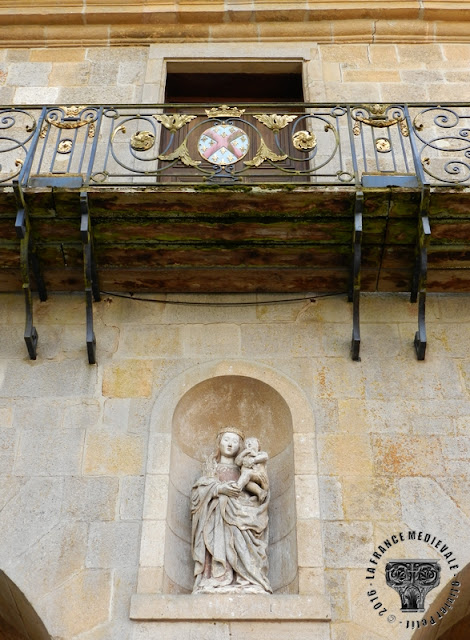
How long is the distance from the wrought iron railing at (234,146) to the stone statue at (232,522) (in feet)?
8.36

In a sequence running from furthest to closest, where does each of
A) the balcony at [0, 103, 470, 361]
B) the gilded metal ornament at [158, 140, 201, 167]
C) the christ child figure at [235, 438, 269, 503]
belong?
1. the gilded metal ornament at [158, 140, 201, 167]
2. the balcony at [0, 103, 470, 361]
3. the christ child figure at [235, 438, 269, 503]

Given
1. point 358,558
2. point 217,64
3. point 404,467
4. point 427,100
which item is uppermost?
point 217,64

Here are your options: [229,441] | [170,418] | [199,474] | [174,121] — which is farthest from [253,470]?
[174,121]

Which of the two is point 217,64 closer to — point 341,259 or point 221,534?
point 341,259

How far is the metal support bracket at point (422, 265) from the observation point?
741cm

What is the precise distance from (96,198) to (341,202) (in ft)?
7.09

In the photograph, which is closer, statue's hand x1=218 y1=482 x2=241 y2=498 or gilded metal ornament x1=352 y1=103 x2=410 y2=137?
statue's hand x1=218 y1=482 x2=241 y2=498

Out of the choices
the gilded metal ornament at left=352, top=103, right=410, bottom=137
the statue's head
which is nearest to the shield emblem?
the gilded metal ornament at left=352, top=103, right=410, bottom=137

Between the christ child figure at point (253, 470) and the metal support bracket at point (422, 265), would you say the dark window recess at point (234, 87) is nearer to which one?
the metal support bracket at point (422, 265)

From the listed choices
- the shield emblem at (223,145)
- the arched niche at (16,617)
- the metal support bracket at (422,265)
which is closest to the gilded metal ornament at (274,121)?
the shield emblem at (223,145)

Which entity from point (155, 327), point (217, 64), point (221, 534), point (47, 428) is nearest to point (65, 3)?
point (217, 64)

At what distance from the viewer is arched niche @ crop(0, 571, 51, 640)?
6500 mm

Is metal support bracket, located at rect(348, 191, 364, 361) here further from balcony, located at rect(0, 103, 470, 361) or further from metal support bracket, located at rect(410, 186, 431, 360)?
metal support bracket, located at rect(410, 186, 431, 360)

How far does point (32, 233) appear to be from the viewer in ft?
25.5
